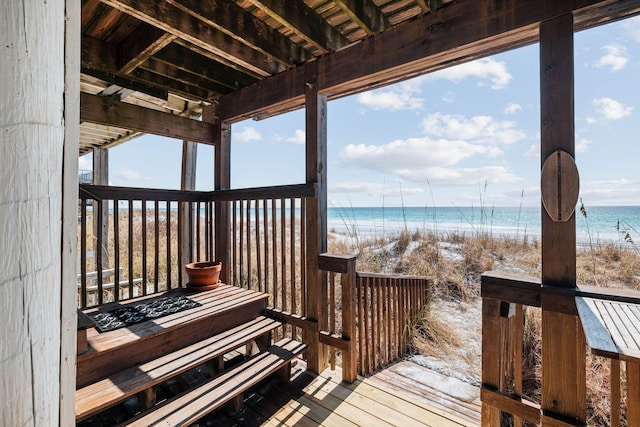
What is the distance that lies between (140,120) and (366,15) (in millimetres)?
2093

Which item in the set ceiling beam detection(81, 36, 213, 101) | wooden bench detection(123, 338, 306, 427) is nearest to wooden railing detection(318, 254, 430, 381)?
wooden bench detection(123, 338, 306, 427)

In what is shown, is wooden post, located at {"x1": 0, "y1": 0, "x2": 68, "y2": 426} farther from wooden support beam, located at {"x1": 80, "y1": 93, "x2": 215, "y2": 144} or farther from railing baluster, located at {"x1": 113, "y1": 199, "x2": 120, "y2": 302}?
wooden support beam, located at {"x1": 80, "y1": 93, "x2": 215, "y2": 144}

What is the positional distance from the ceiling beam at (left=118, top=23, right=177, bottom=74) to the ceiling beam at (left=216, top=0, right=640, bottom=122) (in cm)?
93

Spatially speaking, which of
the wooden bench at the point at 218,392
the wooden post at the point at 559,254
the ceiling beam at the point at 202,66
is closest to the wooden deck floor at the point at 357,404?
the wooden bench at the point at 218,392

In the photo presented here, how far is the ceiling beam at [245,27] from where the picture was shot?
1769 millimetres

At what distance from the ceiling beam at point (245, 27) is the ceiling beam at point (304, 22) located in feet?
0.78

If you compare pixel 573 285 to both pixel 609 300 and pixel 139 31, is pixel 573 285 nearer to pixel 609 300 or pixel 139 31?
pixel 609 300

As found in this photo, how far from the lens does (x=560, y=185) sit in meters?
1.45

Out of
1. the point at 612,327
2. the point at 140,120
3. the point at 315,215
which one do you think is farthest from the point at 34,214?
the point at 140,120

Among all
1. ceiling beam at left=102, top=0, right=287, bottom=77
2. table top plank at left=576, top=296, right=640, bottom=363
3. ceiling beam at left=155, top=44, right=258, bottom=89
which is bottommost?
table top plank at left=576, top=296, right=640, bottom=363

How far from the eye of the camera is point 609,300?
4.21ft

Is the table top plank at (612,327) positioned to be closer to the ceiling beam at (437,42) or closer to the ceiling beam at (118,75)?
the ceiling beam at (437,42)

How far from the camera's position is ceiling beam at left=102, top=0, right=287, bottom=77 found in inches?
66.7

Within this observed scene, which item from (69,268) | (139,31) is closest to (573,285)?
(69,268)
